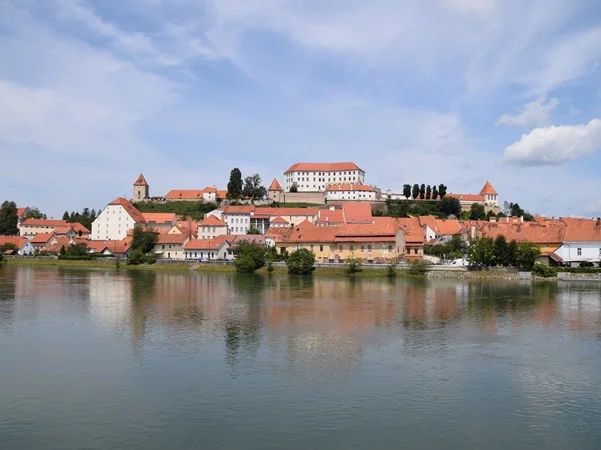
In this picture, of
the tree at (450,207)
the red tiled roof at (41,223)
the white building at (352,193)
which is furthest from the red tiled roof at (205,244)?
the tree at (450,207)

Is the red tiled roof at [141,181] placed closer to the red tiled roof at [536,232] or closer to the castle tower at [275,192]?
the castle tower at [275,192]

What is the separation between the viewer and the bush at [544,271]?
1501 inches

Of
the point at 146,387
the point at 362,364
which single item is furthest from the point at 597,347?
the point at 146,387

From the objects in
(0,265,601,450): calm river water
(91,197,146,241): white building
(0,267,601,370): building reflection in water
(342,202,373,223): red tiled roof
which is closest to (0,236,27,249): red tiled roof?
(91,197,146,241): white building

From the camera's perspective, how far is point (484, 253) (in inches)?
1582

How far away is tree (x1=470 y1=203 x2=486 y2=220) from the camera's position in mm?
77625

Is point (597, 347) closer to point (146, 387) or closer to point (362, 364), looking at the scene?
point (362, 364)

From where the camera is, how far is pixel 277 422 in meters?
10.7

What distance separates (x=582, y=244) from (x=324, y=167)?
172ft

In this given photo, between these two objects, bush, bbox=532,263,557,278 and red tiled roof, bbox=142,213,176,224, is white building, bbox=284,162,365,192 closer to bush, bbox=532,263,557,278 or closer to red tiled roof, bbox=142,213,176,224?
red tiled roof, bbox=142,213,176,224

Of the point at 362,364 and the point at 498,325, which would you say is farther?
the point at 498,325

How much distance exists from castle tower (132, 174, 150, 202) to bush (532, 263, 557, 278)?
6143 centimetres

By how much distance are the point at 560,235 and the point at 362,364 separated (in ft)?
106

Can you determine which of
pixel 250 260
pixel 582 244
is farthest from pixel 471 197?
pixel 250 260
